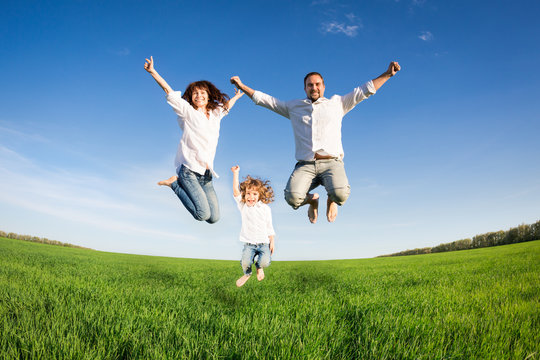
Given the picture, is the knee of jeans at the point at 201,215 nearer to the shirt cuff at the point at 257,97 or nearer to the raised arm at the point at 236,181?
the raised arm at the point at 236,181

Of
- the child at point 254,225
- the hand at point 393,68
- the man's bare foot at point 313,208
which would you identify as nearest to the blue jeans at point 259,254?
the child at point 254,225

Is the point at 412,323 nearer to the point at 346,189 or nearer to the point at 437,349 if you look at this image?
the point at 437,349

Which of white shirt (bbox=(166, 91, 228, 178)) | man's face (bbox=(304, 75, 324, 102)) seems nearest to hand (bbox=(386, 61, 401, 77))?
man's face (bbox=(304, 75, 324, 102))

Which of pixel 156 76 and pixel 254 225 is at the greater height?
pixel 156 76

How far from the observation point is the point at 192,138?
5117 millimetres

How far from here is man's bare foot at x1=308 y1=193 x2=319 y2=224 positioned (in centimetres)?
560

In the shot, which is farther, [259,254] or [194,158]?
[259,254]

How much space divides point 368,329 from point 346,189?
7.07ft

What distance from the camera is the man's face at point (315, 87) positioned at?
16.9 ft

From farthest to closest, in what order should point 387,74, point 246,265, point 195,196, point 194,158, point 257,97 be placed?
point 257,97
point 246,265
point 194,158
point 195,196
point 387,74

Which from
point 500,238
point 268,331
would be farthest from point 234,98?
point 500,238

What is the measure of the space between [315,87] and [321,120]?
0.57 m

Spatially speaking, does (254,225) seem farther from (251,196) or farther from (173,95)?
(173,95)

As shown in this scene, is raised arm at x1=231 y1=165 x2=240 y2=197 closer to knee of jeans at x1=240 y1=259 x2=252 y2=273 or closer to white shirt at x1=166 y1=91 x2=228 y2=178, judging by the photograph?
white shirt at x1=166 y1=91 x2=228 y2=178
